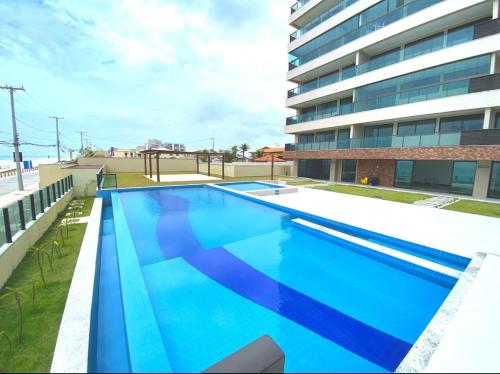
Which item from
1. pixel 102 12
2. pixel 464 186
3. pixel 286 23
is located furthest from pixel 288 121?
pixel 102 12

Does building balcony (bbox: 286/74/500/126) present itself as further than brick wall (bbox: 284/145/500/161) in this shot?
Yes

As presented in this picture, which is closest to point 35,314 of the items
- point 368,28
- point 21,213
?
point 21,213

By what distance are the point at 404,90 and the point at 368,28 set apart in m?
6.10

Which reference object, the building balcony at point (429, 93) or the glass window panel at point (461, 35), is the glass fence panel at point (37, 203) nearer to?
the building balcony at point (429, 93)

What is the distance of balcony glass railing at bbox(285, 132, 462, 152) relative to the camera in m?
13.6

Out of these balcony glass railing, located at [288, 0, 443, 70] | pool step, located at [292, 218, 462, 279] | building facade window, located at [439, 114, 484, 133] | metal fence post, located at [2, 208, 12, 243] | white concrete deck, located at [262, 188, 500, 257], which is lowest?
pool step, located at [292, 218, 462, 279]

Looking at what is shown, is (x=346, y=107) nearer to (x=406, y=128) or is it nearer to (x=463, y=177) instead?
(x=406, y=128)

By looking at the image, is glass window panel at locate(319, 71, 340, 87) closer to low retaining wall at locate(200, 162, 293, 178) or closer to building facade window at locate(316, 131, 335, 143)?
building facade window at locate(316, 131, 335, 143)

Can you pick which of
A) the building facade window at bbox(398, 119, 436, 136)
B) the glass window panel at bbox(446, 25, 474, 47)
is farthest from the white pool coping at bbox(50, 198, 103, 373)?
the glass window panel at bbox(446, 25, 474, 47)

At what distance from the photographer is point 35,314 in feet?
10.5

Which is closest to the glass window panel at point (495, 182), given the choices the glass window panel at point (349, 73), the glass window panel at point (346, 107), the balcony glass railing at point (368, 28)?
the glass window panel at point (346, 107)

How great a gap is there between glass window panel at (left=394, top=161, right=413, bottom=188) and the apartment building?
0.08 metres

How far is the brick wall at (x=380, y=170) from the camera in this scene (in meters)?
17.4

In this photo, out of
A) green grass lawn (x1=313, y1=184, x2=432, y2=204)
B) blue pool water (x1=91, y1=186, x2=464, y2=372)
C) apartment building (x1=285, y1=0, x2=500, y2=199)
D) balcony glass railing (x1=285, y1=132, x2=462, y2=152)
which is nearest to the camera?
blue pool water (x1=91, y1=186, x2=464, y2=372)
